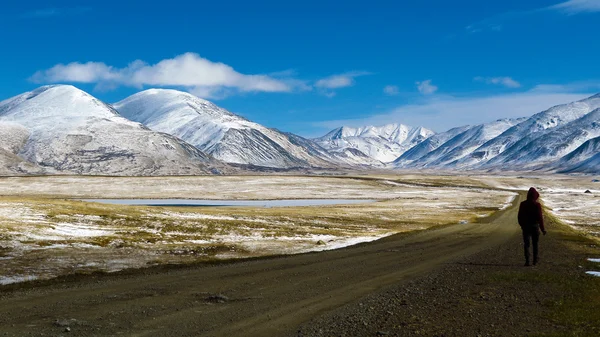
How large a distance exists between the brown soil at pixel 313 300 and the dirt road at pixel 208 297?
4 cm

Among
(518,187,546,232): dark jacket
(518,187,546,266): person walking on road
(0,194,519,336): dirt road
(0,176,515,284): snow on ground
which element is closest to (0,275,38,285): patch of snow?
(0,176,515,284): snow on ground

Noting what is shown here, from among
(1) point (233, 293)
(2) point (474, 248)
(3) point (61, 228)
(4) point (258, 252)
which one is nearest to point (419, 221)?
(2) point (474, 248)

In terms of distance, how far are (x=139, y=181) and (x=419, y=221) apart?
435 ft

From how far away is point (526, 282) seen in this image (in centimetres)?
2188

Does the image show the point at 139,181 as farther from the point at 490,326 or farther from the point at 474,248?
the point at 490,326

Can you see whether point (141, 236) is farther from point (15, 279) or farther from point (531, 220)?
point (531, 220)

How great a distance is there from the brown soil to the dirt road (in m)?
0.04

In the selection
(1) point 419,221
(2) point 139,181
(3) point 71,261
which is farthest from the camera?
(2) point 139,181

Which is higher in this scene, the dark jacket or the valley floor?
the dark jacket

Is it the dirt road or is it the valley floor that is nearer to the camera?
the valley floor

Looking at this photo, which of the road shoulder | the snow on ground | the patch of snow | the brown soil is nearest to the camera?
the road shoulder

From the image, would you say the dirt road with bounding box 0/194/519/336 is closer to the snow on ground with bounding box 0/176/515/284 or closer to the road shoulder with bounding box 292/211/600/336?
the road shoulder with bounding box 292/211/600/336

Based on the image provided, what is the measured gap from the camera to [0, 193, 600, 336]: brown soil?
15.1m

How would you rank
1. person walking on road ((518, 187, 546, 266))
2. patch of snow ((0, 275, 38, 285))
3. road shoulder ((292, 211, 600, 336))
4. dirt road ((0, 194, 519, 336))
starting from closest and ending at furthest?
road shoulder ((292, 211, 600, 336)), dirt road ((0, 194, 519, 336)), patch of snow ((0, 275, 38, 285)), person walking on road ((518, 187, 546, 266))
